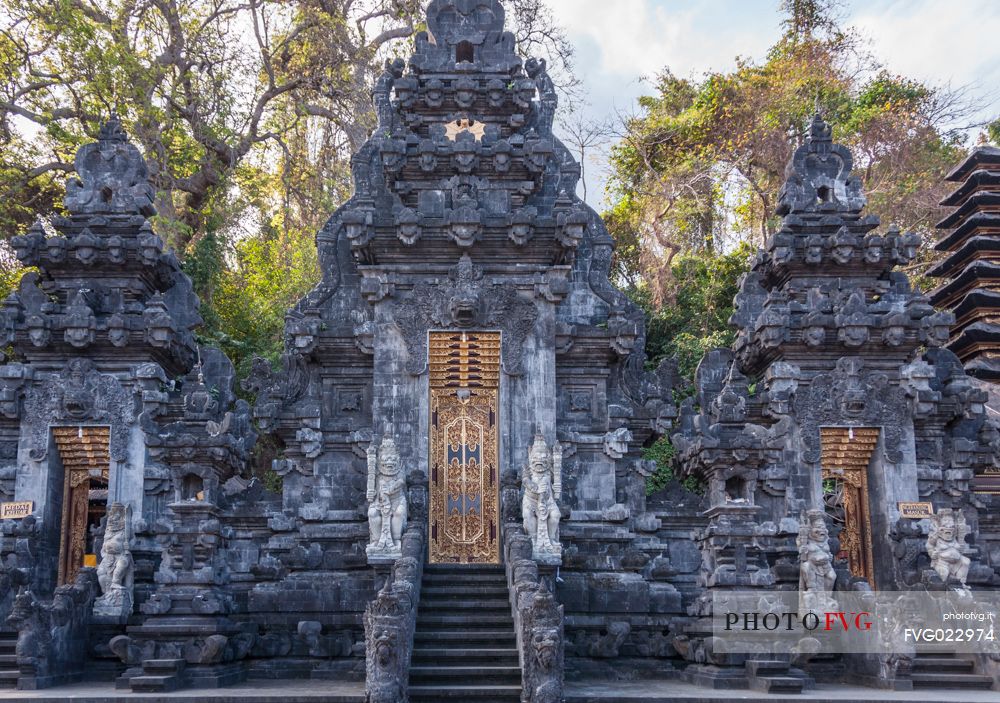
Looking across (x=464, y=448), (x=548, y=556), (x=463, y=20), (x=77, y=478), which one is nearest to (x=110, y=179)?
(x=77, y=478)

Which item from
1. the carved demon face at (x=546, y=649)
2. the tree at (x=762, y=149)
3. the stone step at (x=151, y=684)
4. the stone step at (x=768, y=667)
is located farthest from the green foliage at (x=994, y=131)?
the stone step at (x=151, y=684)

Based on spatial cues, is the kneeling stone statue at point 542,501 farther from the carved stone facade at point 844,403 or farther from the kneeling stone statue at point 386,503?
the carved stone facade at point 844,403

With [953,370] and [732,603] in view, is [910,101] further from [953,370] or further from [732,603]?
[732,603]

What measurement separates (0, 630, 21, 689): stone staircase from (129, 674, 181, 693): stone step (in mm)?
1844

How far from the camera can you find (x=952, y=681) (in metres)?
12.3

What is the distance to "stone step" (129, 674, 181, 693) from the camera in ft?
36.0

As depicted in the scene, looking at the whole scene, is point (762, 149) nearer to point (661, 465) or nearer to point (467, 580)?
point (661, 465)

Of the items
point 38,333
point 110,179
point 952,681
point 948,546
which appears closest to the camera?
point 952,681

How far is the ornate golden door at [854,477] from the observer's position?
1511cm

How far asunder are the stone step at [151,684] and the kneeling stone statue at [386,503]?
9.15 ft

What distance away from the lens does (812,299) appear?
15578 millimetres

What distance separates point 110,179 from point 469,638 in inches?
399

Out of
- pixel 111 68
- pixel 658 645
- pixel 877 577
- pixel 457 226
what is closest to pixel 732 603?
pixel 658 645

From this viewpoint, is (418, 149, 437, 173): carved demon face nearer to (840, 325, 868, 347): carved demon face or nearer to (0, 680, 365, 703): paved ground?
(840, 325, 868, 347): carved demon face
